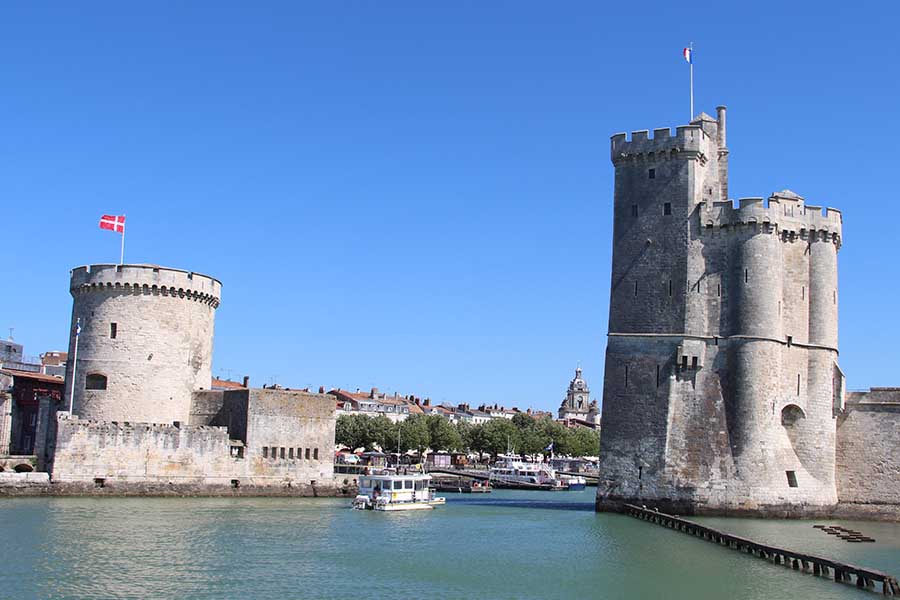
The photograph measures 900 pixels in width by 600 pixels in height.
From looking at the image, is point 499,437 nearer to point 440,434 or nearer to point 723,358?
point 440,434

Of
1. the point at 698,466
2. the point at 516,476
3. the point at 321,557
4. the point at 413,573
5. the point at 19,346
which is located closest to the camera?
the point at 413,573

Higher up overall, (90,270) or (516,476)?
(90,270)

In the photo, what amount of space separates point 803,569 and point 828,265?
19.8 metres

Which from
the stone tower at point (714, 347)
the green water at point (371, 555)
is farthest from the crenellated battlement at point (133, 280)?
the stone tower at point (714, 347)

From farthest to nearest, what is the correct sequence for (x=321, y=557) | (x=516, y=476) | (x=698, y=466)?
(x=516, y=476) < (x=698, y=466) < (x=321, y=557)

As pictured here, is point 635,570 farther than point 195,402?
No

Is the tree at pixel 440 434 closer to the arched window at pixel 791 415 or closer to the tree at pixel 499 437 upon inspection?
the tree at pixel 499 437

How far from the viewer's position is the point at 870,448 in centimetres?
4419

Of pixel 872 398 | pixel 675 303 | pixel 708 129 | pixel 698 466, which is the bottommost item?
pixel 698 466

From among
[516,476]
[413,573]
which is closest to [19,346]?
[516,476]

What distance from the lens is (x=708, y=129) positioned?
154ft

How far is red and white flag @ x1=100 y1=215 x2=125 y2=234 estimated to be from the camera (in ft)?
170

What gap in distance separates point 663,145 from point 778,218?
601 cm

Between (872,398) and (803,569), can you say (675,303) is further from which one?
(803,569)
